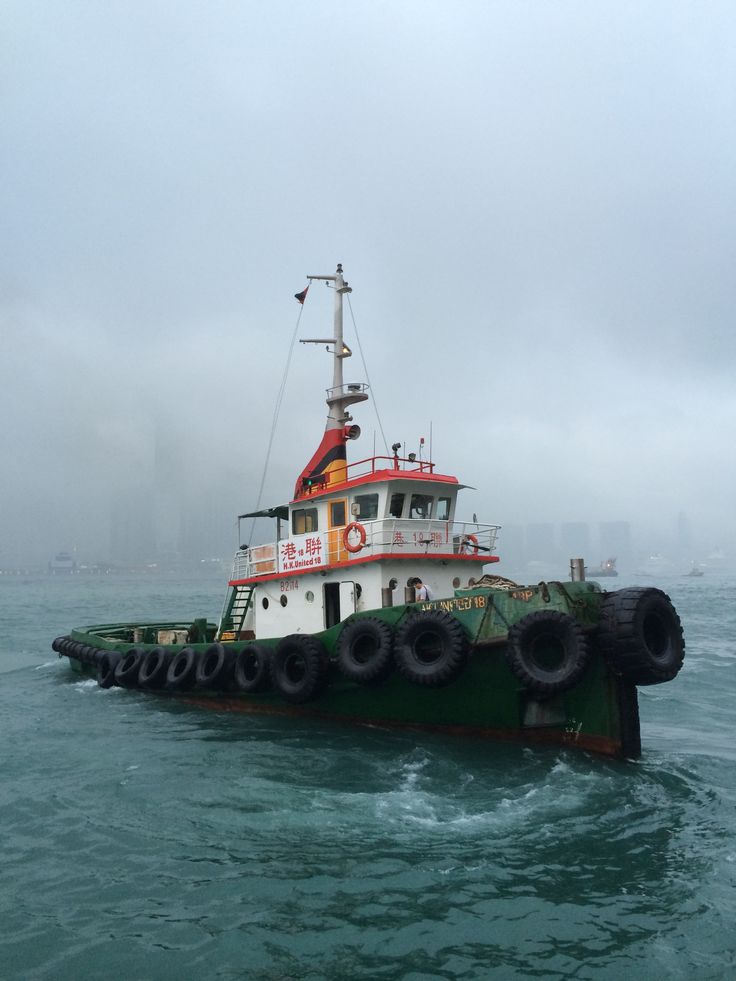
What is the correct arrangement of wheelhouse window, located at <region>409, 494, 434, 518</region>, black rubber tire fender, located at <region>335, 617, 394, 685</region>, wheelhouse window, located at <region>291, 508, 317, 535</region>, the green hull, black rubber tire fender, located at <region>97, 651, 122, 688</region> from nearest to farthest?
the green hull → black rubber tire fender, located at <region>335, 617, 394, 685</region> → wheelhouse window, located at <region>409, 494, 434, 518</region> → wheelhouse window, located at <region>291, 508, 317, 535</region> → black rubber tire fender, located at <region>97, 651, 122, 688</region>

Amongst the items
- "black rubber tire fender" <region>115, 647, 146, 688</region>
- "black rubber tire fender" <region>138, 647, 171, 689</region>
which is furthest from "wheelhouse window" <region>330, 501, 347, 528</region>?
"black rubber tire fender" <region>115, 647, 146, 688</region>

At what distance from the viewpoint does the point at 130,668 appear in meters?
16.6

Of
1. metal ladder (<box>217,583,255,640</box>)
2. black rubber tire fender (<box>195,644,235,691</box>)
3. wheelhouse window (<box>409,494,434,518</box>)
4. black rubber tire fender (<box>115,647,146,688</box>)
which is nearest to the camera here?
wheelhouse window (<box>409,494,434,518</box>)

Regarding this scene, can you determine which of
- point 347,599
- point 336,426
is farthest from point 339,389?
point 347,599

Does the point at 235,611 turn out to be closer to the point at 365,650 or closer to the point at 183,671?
the point at 183,671

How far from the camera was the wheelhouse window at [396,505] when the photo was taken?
1322 centimetres

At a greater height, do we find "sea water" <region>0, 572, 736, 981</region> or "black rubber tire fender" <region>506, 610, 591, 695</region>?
"black rubber tire fender" <region>506, 610, 591, 695</region>

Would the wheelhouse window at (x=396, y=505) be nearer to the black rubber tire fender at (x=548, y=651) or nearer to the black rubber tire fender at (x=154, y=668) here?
the black rubber tire fender at (x=548, y=651)

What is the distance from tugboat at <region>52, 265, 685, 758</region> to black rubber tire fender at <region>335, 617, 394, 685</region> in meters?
0.02

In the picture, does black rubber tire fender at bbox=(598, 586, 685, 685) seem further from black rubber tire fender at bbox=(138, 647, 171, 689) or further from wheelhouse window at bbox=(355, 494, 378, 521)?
black rubber tire fender at bbox=(138, 647, 171, 689)

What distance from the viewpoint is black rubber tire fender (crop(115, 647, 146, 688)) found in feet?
54.2

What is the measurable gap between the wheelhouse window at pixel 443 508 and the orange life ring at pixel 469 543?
1.81 feet

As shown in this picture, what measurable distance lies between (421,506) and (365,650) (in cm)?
319

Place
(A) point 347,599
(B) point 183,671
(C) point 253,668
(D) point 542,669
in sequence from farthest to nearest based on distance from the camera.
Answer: (B) point 183,671 → (C) point 253,668 → (A) point 347,599 → (D) point 542,669
